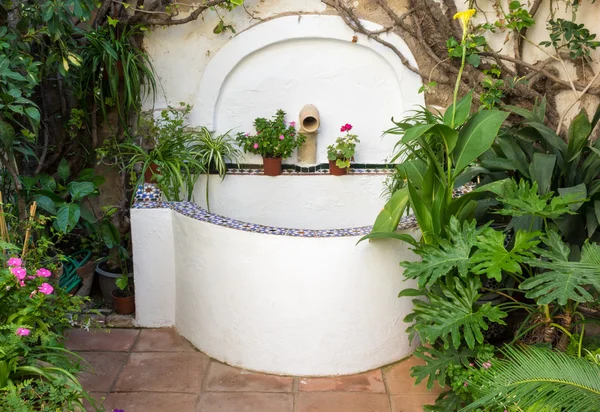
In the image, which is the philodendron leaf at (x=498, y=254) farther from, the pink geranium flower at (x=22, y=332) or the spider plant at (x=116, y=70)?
the spider plant at (x=116, y=70)

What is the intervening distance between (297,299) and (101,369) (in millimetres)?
1324

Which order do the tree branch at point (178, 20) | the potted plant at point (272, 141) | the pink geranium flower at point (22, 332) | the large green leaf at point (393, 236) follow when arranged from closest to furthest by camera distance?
the pink geranium flower at point (22, 332) → the large green leaf at point (393, 236) → the tree branch at point (178, 20) → the potted plant at point (272, 141)

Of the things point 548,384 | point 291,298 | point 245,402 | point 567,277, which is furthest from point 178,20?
point 548,384

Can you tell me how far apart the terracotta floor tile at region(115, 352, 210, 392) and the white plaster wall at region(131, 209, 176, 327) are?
34cm

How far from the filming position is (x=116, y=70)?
407 centimetres

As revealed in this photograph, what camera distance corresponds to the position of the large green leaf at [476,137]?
296 centimetres

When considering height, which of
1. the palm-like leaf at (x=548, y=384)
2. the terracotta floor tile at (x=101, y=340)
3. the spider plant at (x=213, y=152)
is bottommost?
the terracotta floor tile at (x=101, y=340)

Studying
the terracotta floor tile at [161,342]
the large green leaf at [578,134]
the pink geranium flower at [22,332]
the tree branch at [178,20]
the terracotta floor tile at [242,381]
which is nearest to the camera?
the pink geranium flower at [22,332]

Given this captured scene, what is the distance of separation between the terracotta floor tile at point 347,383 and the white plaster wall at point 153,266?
3.70 ft

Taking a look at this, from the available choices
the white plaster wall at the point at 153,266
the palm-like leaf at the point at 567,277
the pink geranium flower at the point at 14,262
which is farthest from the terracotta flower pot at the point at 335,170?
the pink geranium flower at the point at 14,262

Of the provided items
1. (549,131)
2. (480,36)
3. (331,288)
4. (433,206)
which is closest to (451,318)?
(433,206)

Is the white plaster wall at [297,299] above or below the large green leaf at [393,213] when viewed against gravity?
below

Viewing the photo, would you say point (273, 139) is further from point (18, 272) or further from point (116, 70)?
point (18, 272)

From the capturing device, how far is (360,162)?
469 centimetres
